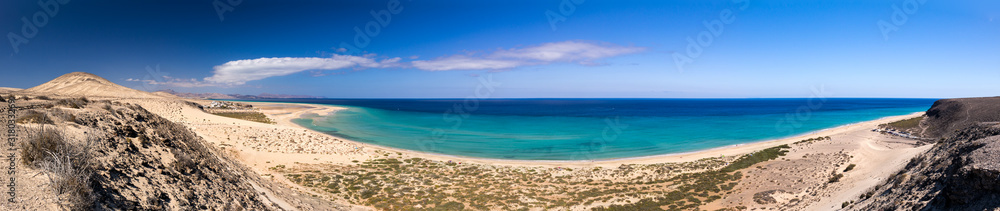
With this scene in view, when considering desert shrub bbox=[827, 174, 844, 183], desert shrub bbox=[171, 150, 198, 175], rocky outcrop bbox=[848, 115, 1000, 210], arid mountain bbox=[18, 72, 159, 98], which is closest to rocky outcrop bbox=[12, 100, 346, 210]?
desert shrub bbox=[171, 150, 198, 175]

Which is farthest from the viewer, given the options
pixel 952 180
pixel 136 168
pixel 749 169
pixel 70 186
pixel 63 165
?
pixel 749 169

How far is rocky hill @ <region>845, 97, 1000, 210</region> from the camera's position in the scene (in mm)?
7711

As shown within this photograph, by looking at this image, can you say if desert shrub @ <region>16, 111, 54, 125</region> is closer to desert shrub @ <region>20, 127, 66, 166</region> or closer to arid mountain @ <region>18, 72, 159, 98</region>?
desert shrub @ <region>20, 127, 66, 166</region>

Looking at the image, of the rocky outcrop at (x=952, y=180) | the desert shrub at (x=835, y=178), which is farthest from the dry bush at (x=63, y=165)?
the desert shrub at (x=835, y=178)

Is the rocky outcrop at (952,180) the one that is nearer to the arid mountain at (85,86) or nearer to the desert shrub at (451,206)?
the desert shrub at (451,206)

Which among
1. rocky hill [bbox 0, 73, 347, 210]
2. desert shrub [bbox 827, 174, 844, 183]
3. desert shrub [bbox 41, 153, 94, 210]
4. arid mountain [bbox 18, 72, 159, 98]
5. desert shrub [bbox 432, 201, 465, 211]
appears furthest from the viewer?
arid mountain [bbox 18, 72, 159, 98]

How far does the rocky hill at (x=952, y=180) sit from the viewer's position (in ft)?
25.3

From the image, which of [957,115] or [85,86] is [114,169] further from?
[85,86]

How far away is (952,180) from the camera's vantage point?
28.1 ft

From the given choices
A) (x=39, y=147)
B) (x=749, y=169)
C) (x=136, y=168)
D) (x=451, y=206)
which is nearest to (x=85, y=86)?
(x=451, y=206)

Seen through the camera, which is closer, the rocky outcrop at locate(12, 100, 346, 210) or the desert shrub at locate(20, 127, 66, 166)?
the desert shrub at locate(20, 127, 66, 166)

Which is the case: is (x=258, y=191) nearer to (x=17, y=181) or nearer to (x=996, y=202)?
(x=17, y=181)

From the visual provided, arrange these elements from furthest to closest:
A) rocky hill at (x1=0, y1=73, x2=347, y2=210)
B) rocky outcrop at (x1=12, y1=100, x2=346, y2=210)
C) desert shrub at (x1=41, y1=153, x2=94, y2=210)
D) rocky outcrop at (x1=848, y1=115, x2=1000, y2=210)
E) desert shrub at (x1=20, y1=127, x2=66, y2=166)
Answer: rocky outcrop at (x1=848, y1=115, x2=1000, y2=210), rocky outcrop at (x1=12, y1=100, x2=346, y2=210), desert shrub at (x1=20, y1=127, x2=66, y2=166), rocky hill at (x1=0, y1=73, x2=347, y2=210), desert shrub at (x1=41, y1=153, x2=94, y2=210)

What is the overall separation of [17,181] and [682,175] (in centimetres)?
2395
